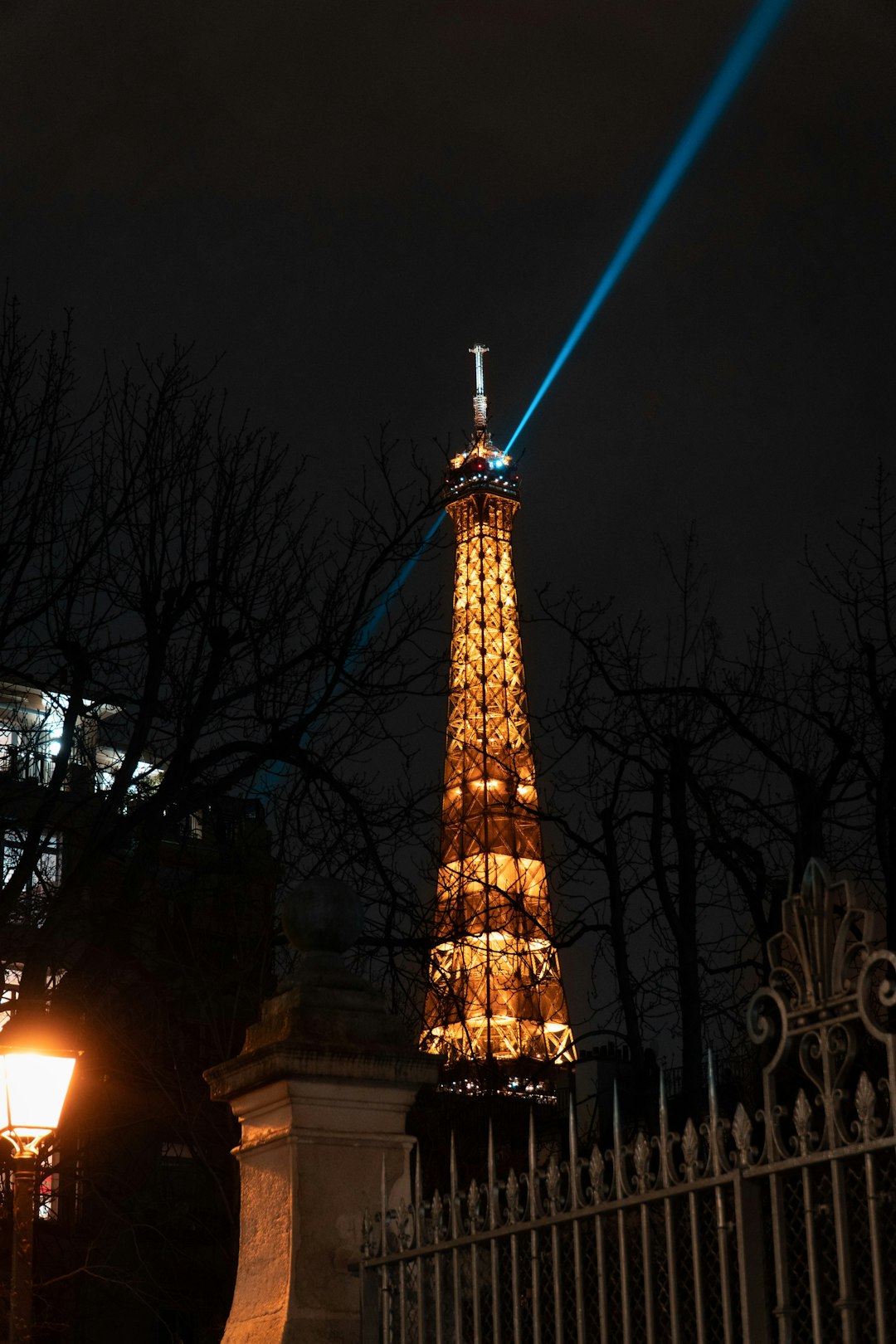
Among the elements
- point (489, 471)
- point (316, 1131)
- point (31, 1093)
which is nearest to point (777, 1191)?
point (316, 1131)

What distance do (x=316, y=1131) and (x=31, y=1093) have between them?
7.00 ft

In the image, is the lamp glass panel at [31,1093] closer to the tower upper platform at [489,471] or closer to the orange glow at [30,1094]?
the orange glow at [30,1094]

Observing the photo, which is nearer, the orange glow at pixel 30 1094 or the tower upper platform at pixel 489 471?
the orange glow at pixel 30 1094

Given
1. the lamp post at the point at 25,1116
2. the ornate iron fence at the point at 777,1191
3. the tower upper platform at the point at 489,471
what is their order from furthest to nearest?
the tower upper platform at the point at 489,471 → the lamp post at the point at 25,1116 → the ornate iron fence at the point at 777,1191

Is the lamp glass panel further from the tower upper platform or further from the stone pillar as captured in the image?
the tower upper platform

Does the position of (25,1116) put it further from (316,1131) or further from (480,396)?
(480,396)

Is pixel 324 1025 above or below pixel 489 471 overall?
below

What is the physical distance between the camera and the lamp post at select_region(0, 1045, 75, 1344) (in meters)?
8.51

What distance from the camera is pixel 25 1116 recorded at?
8.52 meters

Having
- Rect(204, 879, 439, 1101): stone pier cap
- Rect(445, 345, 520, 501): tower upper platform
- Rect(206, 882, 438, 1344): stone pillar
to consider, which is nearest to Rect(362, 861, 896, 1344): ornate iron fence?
Rect(206, 882, 438, 1344): stone pillar

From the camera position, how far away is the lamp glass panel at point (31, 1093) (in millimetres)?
8508

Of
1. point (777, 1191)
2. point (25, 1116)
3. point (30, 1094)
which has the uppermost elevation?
point (30, 1094)

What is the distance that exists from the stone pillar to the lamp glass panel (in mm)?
1501

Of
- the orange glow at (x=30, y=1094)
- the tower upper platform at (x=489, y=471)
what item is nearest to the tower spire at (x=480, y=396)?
the tower upper platform at (x=489, y=471)
